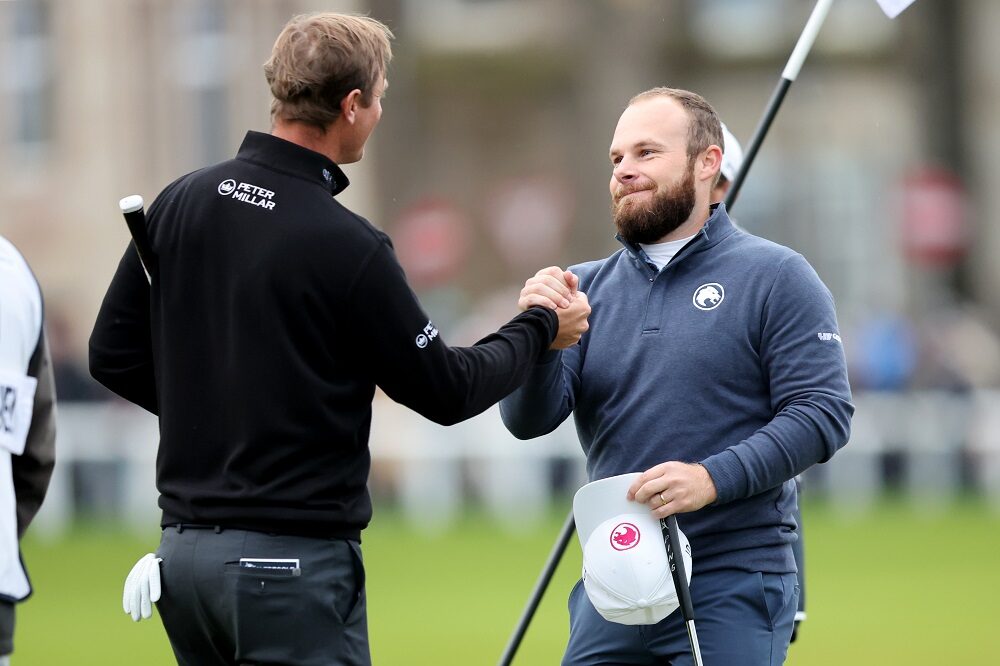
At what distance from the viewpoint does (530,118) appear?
33938mm

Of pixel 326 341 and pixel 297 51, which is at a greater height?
pixel 297 51

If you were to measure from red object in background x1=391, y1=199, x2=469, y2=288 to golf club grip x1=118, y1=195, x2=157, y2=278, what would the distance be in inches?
909

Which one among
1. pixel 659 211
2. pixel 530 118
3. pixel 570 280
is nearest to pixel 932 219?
pixel 530 118

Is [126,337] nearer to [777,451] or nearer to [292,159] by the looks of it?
[292,159]

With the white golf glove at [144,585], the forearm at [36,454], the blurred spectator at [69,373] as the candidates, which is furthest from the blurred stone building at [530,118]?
the white golf glove at [144,585]

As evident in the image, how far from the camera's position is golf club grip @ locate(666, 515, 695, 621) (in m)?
4.65

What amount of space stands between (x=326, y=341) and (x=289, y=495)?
1.30ft

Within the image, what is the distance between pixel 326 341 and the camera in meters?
4.39

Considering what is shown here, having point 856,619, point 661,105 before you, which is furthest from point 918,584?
point 661,105

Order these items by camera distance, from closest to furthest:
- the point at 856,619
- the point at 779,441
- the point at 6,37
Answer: the point at 779,441 → the point at 856,619 → the point at 6,37

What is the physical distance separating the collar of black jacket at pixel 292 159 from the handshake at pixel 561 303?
0.69 meters

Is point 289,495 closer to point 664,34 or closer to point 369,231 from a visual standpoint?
point 369,231

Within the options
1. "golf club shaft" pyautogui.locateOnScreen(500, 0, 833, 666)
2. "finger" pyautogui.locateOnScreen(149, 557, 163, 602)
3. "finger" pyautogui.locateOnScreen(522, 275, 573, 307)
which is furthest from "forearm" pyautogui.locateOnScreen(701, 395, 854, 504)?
"finger" pyautogui.locateOnScreen(149, 557, 163, 602)

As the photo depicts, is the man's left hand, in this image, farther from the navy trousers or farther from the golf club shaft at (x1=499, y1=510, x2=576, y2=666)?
the golf club shaft at (x1=499, y1=510, x2=576, y2=666)
